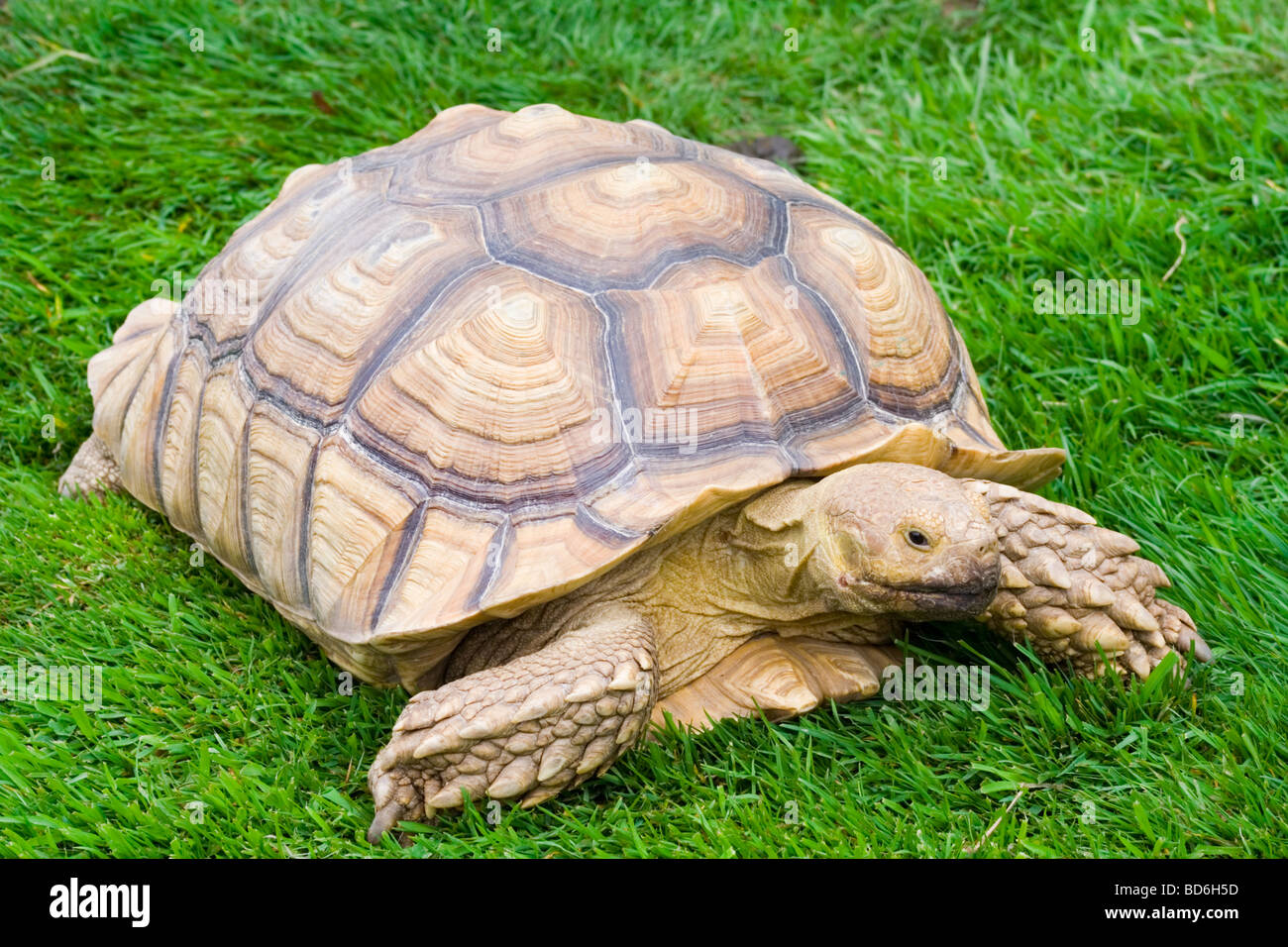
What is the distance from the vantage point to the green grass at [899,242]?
2.77 m

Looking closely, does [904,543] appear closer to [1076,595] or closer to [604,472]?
[1076,595]

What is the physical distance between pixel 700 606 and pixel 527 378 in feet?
2.34

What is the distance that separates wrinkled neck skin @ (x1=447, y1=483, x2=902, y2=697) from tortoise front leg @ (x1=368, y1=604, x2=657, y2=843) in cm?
22

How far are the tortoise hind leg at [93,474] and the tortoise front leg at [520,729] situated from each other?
5.54 ft

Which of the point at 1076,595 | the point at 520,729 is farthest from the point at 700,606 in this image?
the point at 1076,595

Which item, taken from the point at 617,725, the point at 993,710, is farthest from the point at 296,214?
the point at 993,710

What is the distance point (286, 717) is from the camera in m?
3.16

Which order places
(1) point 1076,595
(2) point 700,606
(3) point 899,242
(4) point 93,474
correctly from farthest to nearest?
(3) point 899,242, (4) point 93,474, (2) point 700,606, (1) point 1076,595

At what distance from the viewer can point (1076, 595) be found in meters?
2.93

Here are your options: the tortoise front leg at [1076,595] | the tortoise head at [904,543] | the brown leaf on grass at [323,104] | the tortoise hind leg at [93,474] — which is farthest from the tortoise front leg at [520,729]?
the brown leaf on grass at [323,104]

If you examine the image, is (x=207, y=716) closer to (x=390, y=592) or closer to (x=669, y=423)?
(x=390, y=592)

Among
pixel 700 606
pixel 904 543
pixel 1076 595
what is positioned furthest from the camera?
pixel 700 606

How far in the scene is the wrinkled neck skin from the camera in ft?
9.73

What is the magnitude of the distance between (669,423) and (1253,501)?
1.79 meters
